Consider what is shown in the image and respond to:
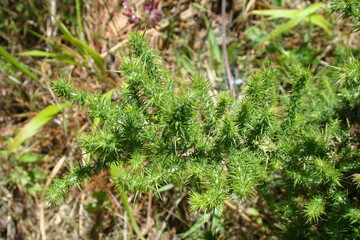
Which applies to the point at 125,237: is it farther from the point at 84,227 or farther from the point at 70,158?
the point at 70,158

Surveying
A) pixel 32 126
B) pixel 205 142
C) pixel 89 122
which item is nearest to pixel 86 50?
pixel 89 122

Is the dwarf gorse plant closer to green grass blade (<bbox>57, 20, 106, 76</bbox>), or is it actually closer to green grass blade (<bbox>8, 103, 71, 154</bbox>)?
green grass blade (<bbox>8, 103, 71, 154</bbox>)

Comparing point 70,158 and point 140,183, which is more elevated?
point 140,183

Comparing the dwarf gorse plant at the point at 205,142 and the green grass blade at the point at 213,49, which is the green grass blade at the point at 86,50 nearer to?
the green grass blade at the point at 213,49

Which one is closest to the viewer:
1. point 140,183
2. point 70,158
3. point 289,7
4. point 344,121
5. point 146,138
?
point 140,183

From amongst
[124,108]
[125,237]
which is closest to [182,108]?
[124,108]

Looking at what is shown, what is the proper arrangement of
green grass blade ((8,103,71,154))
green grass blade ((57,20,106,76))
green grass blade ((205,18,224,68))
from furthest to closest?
green grass blade ((205,18,224,68))
green grass blade ((57,20,106,76))
green grass blade ((8,103,71,154))

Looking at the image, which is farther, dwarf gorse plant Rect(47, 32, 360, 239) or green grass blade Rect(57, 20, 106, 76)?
green grass blade Rect(57, 20, 106, 76)

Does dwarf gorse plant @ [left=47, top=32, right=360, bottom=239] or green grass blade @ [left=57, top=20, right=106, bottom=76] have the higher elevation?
green grass blade @ [left=57, top=20, right=106, bottom=76]

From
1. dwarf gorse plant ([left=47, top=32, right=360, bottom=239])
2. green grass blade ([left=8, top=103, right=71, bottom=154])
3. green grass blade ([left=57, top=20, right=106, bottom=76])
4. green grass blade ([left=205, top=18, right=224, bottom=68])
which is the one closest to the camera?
dwarf gorse plant ([left=47, top=32, right=360, bottom=239])

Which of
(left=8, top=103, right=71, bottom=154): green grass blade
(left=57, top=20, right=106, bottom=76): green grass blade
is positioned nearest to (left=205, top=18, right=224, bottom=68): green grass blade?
(left=57, top=20, right=106, bottom=76): green grass blade

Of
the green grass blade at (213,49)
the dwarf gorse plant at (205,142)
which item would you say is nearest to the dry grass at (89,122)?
the green grass blade at (213,49)
